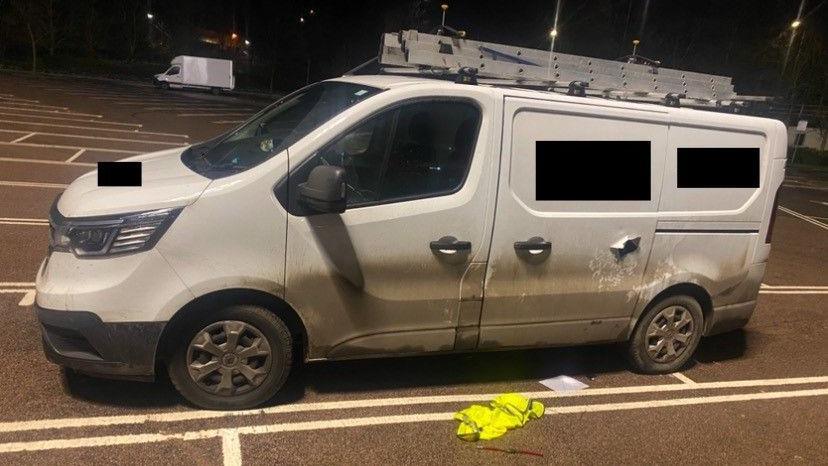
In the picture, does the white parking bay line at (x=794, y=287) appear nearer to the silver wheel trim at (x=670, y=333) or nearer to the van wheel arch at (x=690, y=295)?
the van wheel arch at (x=690, y=295)

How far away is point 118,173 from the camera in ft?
11.3

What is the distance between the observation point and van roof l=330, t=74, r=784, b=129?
11.9 feet

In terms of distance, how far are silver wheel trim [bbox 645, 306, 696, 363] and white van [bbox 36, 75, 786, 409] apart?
2 cm

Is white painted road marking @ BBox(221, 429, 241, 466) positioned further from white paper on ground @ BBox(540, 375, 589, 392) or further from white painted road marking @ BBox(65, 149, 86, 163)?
white painted road marking @ BBox(65, 149, 86, 163)

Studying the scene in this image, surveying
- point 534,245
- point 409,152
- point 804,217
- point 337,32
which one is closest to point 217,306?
point 409,152

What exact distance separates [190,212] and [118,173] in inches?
27.9

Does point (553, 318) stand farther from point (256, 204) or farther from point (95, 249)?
point (95, 249)

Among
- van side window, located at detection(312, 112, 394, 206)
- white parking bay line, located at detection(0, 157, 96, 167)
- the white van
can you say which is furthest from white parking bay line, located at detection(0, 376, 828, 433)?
white parking bay line, located at detection(0, 157, 96, 167)

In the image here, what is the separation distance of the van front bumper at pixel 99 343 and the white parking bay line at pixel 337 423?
33 centimetres

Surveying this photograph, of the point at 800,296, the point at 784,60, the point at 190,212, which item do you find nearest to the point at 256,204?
the point at 190,212

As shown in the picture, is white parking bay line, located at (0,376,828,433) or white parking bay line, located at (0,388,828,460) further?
white parking bay line, located at (0,376,828,433)

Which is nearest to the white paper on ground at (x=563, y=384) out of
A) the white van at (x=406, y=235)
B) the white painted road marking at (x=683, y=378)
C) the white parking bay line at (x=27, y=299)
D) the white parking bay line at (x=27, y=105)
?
the white van at (x=406, y=235)

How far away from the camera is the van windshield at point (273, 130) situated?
3383mm

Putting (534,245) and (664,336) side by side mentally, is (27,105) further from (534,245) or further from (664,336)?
(664,336)
